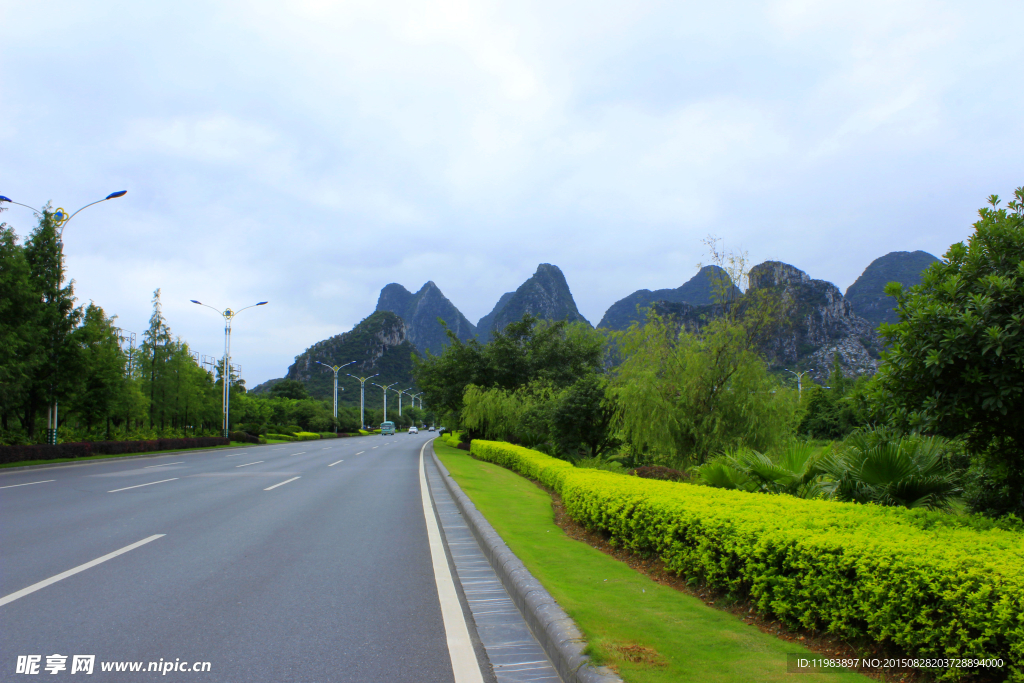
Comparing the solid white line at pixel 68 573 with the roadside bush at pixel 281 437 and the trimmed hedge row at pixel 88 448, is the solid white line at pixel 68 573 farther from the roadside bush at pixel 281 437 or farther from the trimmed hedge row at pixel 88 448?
the roadside bush at pixel 281 437

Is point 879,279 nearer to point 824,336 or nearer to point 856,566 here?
point 824,336

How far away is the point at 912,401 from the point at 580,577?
3.29 meters

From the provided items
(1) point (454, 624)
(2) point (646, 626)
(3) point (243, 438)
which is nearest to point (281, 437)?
(3) point (243, 438)

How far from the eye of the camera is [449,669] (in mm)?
3838

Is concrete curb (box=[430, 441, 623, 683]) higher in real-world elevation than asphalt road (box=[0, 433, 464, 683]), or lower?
higher

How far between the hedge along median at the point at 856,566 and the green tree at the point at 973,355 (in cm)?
98

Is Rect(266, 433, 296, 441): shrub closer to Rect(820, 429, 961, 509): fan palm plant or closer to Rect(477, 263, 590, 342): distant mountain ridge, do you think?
Rect(820, 429, 961, 509): fan palm plant

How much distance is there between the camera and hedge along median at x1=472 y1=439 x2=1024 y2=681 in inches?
120

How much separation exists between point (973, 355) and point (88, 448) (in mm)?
32109

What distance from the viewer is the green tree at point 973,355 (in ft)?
15.1

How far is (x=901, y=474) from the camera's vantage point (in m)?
5.98

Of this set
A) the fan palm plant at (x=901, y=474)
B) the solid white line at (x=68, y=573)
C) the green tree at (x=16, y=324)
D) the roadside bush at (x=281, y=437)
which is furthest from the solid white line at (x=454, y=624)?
the roadside bush at (x=281, y=437)

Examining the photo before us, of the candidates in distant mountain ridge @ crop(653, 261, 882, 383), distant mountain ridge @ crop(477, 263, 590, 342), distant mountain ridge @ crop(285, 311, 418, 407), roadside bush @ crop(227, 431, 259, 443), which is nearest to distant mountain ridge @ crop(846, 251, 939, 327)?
distant mountain ridge @ crop(653, 261, 882, 383)

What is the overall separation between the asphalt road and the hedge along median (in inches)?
88.5
